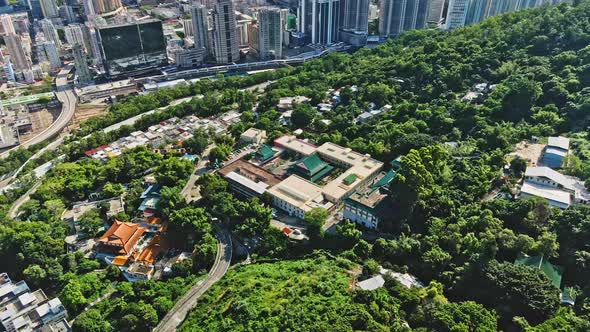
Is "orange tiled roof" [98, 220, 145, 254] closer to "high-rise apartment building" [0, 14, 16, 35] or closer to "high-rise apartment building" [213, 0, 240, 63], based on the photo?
"high-rise apartment building" [213, 0, 240, 63]

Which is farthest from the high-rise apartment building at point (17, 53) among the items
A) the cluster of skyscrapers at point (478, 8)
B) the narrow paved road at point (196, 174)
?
the cluster of skyscrapers at point (478, 8)

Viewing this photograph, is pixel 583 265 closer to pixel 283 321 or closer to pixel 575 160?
pixel 575 160

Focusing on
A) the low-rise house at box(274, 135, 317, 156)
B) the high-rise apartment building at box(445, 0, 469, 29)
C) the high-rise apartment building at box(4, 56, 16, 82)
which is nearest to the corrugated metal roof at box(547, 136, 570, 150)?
the low-rise house at box(274, 135, 317, 156)

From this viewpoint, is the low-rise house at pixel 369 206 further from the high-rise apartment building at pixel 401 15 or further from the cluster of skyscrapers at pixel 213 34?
the high-rise apartment building at pixel 401 15

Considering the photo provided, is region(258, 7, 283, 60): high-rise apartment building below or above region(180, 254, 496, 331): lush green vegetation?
above

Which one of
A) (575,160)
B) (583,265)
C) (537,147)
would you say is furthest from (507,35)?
(583,265)
